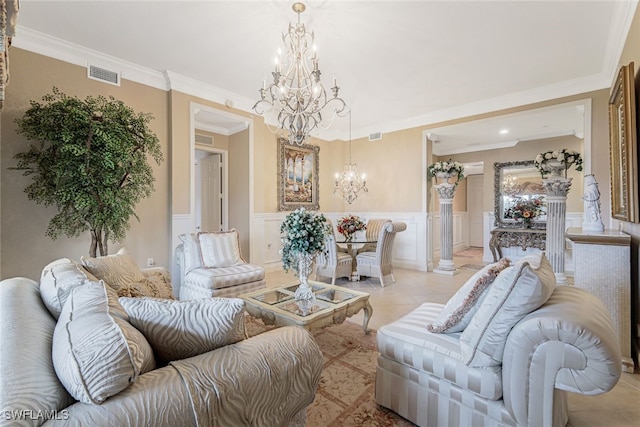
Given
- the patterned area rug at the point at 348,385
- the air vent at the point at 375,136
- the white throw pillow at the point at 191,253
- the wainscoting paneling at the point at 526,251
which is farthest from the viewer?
the air vent at the point at 375,136

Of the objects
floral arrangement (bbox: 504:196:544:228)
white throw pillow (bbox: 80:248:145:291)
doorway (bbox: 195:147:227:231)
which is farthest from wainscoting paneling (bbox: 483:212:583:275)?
white throw pillow (bbox: 80:248:145:291)

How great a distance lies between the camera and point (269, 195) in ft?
17.5

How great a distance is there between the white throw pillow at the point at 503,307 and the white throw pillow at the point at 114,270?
7.12ft

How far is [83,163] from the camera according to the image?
270cm

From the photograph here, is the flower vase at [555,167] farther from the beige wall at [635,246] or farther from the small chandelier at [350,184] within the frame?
the small chandelier at [350,184]

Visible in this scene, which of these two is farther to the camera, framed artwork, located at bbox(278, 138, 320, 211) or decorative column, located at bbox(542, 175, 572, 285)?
framed artwork, located at bbox(278, 138, 320, 211)

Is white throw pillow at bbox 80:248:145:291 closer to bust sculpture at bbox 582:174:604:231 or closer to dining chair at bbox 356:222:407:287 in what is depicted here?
dining chair at bbox 356:222:407:287

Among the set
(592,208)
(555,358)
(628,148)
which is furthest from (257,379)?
(592,208)

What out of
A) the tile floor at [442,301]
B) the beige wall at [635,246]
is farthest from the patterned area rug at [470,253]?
the beige wall at [635,246]

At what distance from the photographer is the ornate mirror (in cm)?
592

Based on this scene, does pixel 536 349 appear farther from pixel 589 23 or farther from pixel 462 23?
pixel 589 23

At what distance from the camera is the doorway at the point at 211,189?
560 centimetres

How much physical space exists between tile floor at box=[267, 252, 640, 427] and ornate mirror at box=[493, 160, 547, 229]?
3.86ft

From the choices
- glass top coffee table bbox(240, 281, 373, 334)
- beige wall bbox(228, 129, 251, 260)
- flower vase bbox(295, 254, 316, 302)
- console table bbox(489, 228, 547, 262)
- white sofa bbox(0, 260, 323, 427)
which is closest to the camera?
white sofa bbox(0, 260, 323, 427)
